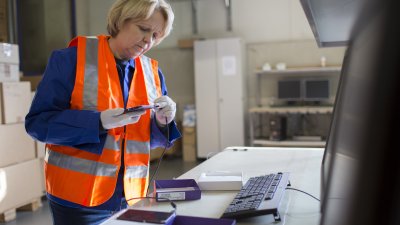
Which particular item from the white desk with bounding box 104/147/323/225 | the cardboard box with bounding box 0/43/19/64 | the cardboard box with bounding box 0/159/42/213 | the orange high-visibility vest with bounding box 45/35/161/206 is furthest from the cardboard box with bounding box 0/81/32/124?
the orange high-visibility vest with bounding box 45/35/161/206

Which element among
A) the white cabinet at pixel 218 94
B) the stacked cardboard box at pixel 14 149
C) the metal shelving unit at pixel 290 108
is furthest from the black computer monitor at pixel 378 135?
the white cabinet at pixel 218 94

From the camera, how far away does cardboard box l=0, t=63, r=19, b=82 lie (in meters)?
3.38

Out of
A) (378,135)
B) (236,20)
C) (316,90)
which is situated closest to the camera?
(378,135)

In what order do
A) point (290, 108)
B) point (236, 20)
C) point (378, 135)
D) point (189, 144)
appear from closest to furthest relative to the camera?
point (378, 135) < point (290, 108) < point (189, 144) < point (236, 20)

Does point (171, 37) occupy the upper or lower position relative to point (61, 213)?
upper

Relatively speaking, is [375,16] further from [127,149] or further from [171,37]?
[171,37]

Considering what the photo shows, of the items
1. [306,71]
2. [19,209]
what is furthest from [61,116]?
[306,71]

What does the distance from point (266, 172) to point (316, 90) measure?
13.5 feet

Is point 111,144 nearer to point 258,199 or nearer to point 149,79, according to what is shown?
point 149,79

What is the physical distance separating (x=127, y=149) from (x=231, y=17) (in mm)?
5139

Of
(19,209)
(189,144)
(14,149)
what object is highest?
(14,149)

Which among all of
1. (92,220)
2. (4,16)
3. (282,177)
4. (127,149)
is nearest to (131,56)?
(127,149)

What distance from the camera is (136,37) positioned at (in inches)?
50.7

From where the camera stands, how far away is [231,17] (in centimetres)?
611
